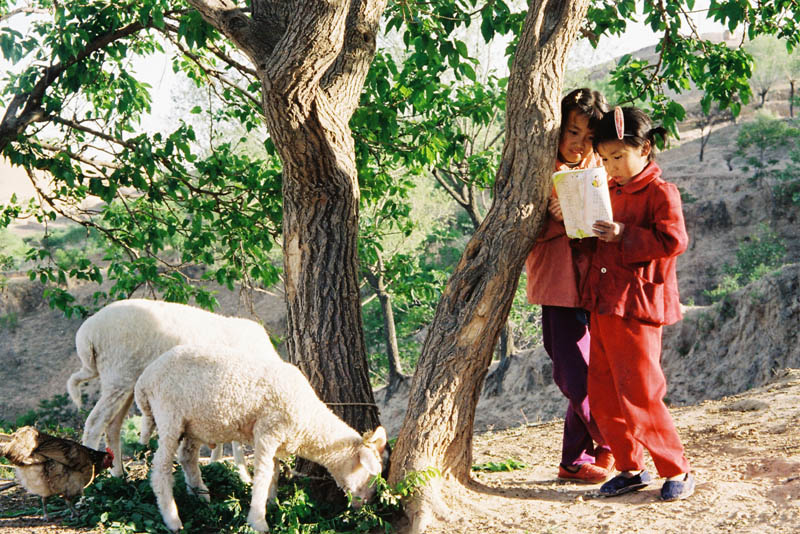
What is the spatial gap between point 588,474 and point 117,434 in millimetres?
3419

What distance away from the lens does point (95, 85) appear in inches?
346

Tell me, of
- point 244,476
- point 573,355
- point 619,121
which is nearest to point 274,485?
point 244,476

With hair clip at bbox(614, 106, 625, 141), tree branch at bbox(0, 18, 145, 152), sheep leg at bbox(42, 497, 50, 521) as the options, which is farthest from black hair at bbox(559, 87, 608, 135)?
tree branch at bbox(0, 18, 145, 152)

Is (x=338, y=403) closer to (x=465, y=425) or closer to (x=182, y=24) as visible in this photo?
(x=465, y=425)

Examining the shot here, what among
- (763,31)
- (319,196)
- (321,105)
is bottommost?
(319,196)

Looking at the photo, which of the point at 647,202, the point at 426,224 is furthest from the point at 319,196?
the point at 426,224

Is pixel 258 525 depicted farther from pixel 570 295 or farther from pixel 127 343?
pixel 570 295

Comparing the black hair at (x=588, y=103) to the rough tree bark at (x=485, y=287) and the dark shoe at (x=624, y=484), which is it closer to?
the rough tree bark at (x=485, y=287)

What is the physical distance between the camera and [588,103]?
483 centimetres

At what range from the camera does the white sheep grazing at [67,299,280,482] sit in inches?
204

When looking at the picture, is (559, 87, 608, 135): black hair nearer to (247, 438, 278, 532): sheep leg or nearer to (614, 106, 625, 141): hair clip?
(614, 106, 625, 141): hair clip

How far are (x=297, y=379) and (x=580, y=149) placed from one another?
2472 mm

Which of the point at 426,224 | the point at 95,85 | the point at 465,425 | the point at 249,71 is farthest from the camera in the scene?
the point at 426,224

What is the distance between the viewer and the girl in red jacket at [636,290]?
4.28 meters
